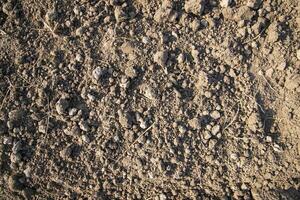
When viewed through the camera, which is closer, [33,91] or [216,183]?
[216,183]

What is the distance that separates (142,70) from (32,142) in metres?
0.95

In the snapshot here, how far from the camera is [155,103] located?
2.56 meters

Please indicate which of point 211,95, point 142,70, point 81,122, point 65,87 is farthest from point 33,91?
point 211,95

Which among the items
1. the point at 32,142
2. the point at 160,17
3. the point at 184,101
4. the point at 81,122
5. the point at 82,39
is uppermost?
the point at 160,17

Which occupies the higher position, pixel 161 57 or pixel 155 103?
pixel 161 57

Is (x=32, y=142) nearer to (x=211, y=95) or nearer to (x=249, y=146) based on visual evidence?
(x=211, y=95)

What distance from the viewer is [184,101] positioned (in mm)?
2547

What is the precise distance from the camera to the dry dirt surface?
2.50m

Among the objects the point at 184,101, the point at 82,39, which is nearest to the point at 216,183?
the point at 184,101

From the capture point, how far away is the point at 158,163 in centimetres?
251

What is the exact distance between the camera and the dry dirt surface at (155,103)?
8.19 feet

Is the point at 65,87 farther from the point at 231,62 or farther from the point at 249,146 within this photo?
the point at 249,146

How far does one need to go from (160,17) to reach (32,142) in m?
1.28

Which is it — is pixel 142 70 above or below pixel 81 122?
above
